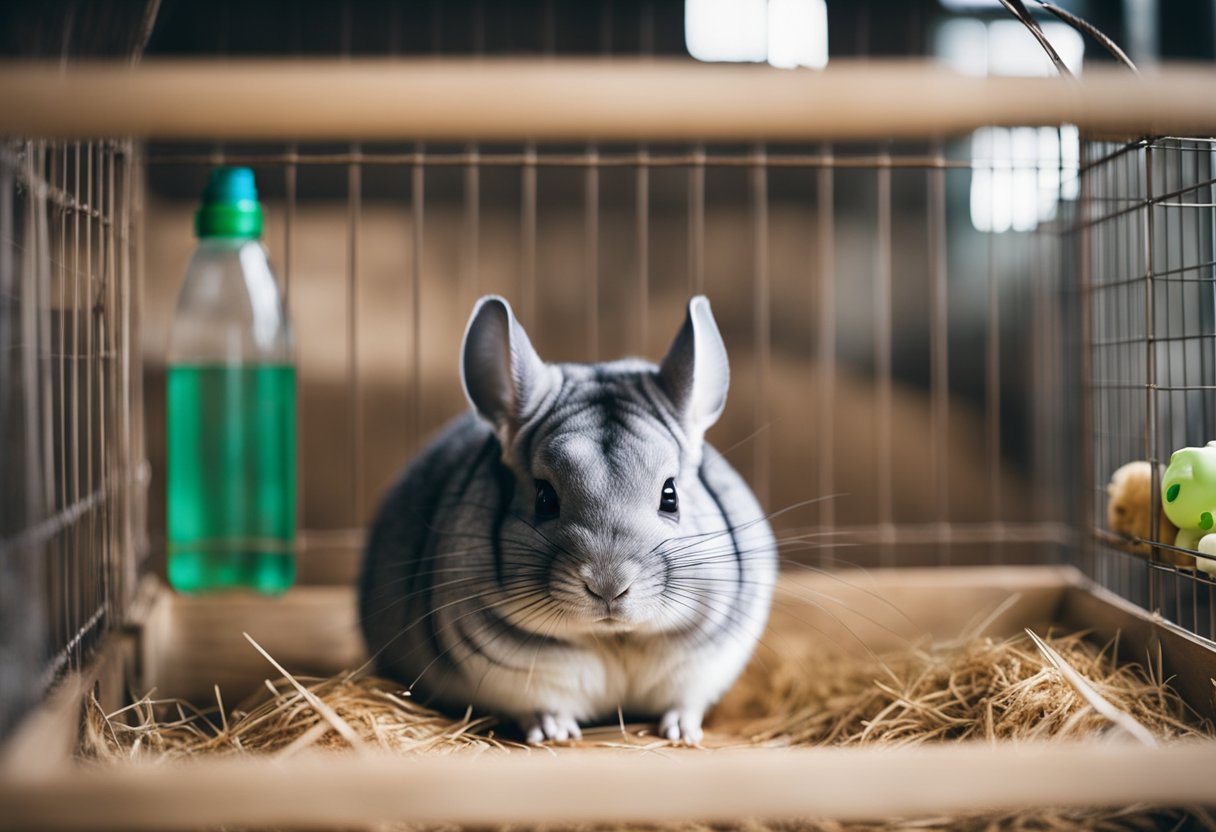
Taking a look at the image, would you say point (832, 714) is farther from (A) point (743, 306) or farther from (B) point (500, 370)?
(A) point (743, 306)

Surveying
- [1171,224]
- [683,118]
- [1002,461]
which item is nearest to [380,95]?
[683,118]

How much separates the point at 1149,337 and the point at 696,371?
71cm

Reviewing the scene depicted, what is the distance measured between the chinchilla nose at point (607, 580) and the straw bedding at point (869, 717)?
31 cm

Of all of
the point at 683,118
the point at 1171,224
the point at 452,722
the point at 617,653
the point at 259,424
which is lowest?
the point at 452,722

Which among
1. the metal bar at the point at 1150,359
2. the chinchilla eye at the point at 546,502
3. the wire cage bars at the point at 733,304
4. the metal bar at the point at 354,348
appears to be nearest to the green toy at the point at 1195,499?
the metal bar at the point at 1150,359

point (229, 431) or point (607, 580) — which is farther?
point (229, 431)

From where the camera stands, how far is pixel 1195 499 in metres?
1.56

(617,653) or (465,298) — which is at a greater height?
(465,298)

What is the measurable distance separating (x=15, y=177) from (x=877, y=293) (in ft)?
10.3

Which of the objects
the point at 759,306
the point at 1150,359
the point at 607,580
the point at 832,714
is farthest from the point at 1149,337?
the point at 759,306

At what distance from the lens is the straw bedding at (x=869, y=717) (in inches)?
56.8

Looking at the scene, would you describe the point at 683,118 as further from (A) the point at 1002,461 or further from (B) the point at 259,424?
(A) the point at 1002,461

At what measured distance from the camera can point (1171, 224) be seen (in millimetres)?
2949

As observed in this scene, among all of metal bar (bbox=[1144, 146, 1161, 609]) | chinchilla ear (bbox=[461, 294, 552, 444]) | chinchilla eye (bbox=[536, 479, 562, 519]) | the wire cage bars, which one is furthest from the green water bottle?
metal bar (bbox=[1144, 146, 1161, 609])
